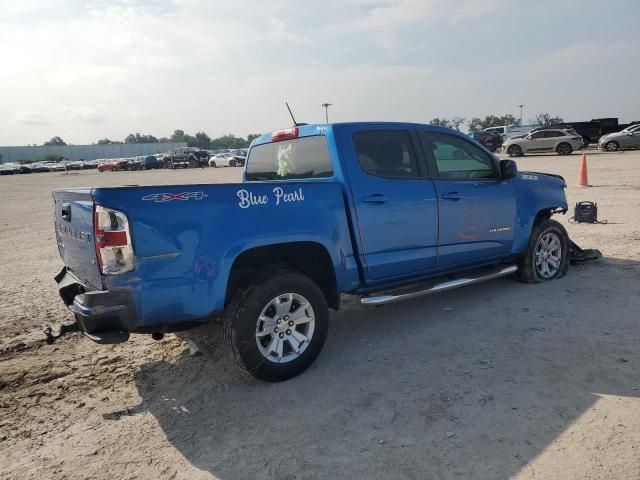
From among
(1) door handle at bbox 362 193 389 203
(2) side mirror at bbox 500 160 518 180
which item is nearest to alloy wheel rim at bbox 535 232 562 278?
(2) side mirror at bbox 500 160 518 180

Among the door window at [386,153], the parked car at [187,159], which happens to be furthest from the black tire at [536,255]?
the parked car at [187,159]

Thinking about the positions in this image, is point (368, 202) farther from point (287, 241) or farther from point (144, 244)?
point (144, 244)

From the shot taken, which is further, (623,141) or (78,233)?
(623,141)

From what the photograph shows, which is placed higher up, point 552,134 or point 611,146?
point 552,134

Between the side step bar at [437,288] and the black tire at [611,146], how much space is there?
28335 millimetres

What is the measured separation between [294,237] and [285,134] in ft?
5.10

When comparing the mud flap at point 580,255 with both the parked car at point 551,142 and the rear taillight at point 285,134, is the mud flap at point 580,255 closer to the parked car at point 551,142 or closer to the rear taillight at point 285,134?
the rear taillight at point 285,134

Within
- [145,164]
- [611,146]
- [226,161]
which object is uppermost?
[145,164]

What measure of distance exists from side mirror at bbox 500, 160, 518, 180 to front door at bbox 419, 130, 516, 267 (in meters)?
0.06

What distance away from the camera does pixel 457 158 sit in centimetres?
492

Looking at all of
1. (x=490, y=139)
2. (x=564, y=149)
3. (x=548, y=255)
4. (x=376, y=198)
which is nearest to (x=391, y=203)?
(x=376, y=198)

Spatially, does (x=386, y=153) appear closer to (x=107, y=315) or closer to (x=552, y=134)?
(x=107, y=315)

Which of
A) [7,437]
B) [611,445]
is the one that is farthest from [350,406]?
[7,437]

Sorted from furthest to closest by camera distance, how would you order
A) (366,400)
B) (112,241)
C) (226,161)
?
(226,161) < (366,400) < (112,241)
